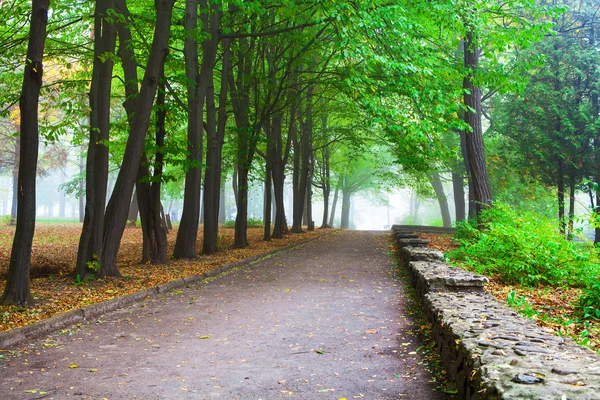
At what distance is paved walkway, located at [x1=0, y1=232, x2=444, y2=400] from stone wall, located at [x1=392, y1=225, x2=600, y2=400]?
435 mm

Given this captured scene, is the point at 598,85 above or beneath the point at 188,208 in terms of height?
above

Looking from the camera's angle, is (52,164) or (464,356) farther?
(52,164)

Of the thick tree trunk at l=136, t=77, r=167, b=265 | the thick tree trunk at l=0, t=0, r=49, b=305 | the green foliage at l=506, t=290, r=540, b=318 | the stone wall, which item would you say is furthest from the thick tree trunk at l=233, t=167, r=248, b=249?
the stone wall

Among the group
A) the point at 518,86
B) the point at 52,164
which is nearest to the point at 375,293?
the point at 518,86

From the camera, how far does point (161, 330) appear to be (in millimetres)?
6867

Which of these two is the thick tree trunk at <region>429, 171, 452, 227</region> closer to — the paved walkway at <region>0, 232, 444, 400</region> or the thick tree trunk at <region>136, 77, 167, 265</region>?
the thick tree trunk at <region>136, 77, 167, 265</region>

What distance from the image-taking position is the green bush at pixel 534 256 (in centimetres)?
995

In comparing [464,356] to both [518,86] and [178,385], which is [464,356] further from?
[518,86]

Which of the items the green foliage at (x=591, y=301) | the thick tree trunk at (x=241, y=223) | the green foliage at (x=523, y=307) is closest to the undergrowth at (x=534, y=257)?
the green foliage at (x=591, y=301)

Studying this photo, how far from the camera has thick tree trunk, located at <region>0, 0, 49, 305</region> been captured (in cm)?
758

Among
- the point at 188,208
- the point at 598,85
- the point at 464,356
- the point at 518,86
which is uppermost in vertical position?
the point at 598,85

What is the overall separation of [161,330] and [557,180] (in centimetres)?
2331

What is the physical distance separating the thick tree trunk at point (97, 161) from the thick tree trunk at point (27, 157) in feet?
8.30

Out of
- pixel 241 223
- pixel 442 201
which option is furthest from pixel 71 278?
pixel 442 201
